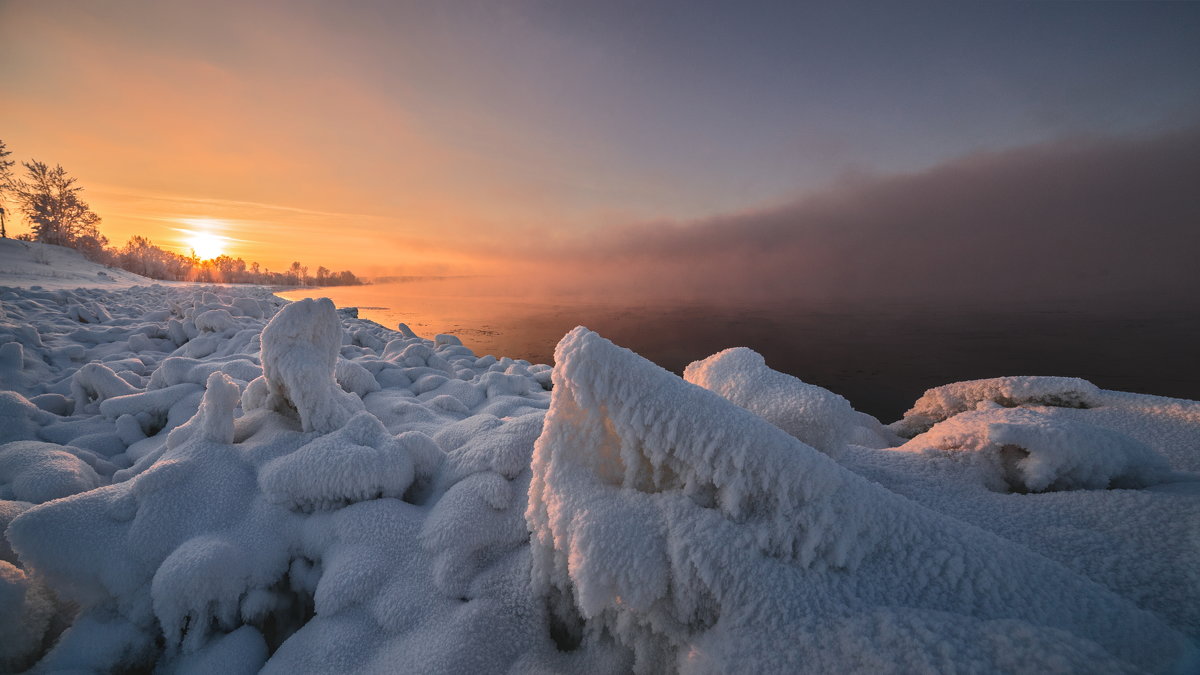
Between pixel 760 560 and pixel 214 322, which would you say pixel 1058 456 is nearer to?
pixel 760 560

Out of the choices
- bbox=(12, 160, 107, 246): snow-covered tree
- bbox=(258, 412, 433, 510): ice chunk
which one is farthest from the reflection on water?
bbox=(12, 160, 107, 246): snow-covered tree

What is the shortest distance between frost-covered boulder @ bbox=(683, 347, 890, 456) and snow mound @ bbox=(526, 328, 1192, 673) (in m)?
0.56

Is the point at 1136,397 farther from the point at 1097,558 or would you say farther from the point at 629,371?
the point at 629,371

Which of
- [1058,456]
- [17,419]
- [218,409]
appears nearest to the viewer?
[1058,456]

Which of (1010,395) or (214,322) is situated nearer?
(1010,395)

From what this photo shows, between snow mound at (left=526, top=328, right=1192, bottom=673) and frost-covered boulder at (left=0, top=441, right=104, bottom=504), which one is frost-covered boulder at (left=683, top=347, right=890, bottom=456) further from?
frost-covered boulder at (left=0, top=441, right=104, bottom=504)

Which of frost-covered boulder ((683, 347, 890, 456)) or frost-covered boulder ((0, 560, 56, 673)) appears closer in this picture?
frost-covered boulder ((0, 560, 56, 673))

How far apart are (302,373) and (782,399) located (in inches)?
124

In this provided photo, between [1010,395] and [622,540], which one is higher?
[1010,395]

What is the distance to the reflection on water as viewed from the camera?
1195 cm

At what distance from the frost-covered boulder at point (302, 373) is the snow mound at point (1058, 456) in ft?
13.1

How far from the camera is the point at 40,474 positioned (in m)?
2.36

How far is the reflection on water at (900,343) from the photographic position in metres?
11.9

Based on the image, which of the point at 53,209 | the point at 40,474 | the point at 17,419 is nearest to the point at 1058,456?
the point at 40,474
